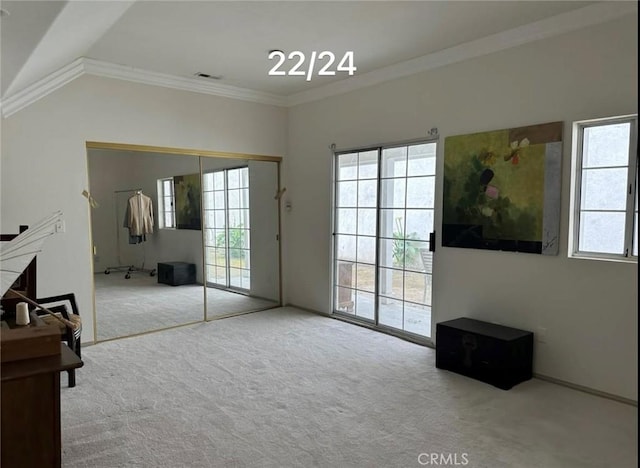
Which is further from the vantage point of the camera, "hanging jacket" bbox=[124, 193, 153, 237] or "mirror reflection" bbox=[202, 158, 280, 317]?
"mirror reflection" bbox=[202, 158, 280, 317]

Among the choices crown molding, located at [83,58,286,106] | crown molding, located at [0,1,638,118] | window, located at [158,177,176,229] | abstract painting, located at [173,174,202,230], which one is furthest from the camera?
abstract painting, located at [173,174,202,230]

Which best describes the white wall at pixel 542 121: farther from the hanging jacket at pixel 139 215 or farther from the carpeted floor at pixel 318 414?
the hanging jacket at pixel 139 215

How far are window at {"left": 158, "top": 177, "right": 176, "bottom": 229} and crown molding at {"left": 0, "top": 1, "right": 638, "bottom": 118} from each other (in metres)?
1.04

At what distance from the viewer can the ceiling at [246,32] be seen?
257cm

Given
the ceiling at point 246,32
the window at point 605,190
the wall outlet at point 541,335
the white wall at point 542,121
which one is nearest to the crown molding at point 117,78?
the ceiling at point 246,32

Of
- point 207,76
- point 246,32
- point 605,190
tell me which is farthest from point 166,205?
point 605,190

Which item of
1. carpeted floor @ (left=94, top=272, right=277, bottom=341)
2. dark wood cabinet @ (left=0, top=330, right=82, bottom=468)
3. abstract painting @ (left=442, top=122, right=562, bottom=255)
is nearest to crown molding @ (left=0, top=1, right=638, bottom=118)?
abstract painting @ (left=442, top=122, right=562, bottom=255)

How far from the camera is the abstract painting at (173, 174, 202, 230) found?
16.3 ft

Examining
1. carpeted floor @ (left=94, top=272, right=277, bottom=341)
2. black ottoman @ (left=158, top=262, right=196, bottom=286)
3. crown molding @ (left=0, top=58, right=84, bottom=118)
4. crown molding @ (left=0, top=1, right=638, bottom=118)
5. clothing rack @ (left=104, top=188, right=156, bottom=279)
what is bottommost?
carpeted floor @ (left=94, top=272, right=277, bottom=341)

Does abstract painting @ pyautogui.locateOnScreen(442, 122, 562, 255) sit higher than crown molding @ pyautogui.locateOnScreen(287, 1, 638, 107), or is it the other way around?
crown molding @ pyautogui.locateOnScreen(287, 1, 638, 107)

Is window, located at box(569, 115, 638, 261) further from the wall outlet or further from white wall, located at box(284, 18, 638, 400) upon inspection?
the wall outlet

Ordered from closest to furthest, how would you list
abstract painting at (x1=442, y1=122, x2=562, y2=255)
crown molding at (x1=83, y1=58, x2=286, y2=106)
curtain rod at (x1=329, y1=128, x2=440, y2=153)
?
1. abstract painting at (x1=442, y1=122, x2=562, y2=255)
2. curtain rod at (x1=329, y1=128, x2=440, y2=153)
3. crown molding at (x1=83, y1=58, x2=286, y2=106)

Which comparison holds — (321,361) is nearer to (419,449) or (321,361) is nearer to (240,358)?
(240,358)

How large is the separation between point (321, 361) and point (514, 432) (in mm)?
1650
